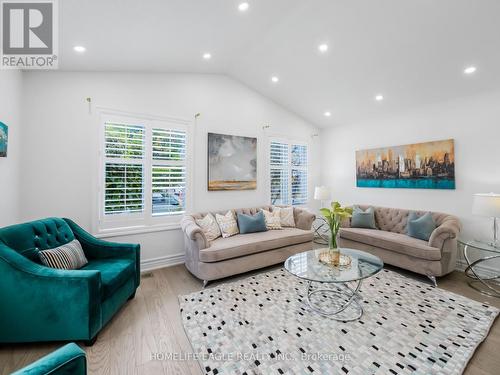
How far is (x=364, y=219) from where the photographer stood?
4.22 metres

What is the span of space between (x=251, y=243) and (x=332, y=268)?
119cm

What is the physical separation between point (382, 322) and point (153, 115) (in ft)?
13.2

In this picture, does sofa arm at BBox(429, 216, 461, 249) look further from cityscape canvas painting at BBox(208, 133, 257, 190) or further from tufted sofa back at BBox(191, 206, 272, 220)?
cityscape canvas painting at BBox(208, 133, 257, 190)

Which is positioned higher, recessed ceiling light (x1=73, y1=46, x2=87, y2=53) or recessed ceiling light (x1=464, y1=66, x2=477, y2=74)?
recessed ceiling light (x1=73, y1=46, x2=87, y2=53)

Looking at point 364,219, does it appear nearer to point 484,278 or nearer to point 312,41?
point 484,278

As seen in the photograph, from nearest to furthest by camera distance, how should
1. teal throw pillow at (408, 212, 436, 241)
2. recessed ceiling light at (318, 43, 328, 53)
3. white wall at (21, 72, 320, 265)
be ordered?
white wall at (21, 72, 320, 265) < recessed ceiling light at (318, 43, 328, 53) < teal throw pillow at (408, 212, 436, 241)

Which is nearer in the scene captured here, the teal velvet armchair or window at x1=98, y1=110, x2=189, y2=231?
the teal velvet armchair

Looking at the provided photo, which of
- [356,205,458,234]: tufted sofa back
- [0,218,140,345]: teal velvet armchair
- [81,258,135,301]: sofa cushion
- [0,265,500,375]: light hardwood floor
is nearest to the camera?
[0,265,500,375]: light hardwood floor

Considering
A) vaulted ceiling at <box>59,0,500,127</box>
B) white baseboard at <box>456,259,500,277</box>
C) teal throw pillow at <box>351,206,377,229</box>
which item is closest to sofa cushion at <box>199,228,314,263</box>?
teal throw pillow at <box>351,206,377,229</box>

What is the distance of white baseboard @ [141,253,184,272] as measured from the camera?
3.52 m

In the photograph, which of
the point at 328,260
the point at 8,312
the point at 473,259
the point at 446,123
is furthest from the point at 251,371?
the point at 446,123

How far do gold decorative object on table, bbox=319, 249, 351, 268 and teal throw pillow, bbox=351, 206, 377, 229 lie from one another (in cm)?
180

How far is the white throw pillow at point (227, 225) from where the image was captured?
12.0ft

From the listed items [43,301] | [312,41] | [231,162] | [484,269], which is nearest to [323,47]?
[312,41]
